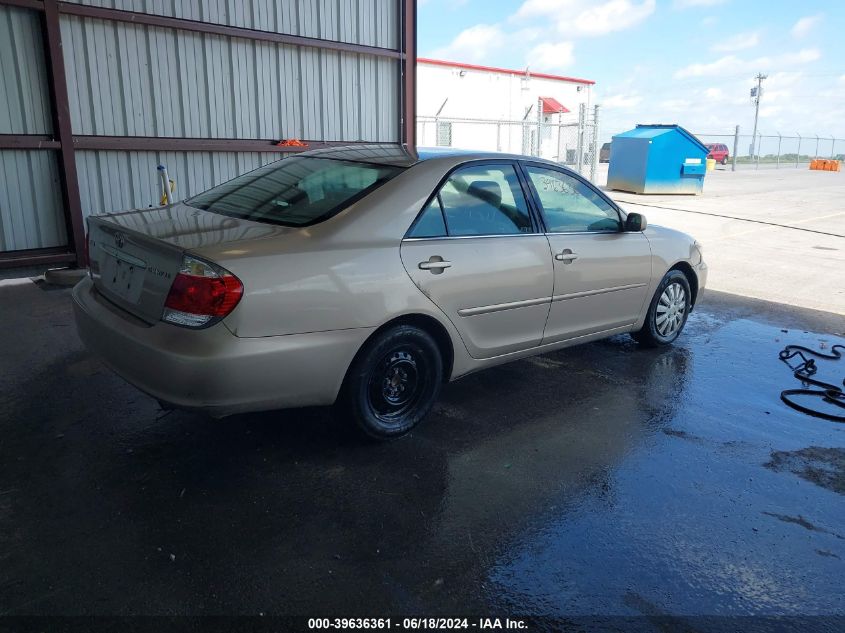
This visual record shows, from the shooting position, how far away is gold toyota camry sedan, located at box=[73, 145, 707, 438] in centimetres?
309

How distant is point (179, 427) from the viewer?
3934 mm

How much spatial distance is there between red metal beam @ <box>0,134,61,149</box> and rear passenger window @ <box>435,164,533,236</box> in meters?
5.99

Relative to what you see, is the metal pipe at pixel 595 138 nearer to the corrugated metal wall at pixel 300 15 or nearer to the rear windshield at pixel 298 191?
the corrugated metal wall at pixel 300 15

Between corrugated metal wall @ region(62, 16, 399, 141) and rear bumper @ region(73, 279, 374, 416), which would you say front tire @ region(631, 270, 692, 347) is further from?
corrugated metal wall @ region(62, 16, 399, 141)

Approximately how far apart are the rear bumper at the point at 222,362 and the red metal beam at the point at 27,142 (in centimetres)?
534

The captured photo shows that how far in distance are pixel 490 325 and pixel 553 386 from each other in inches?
39.9

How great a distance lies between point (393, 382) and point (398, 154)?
4.79 ft

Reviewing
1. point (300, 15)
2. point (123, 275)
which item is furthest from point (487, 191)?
point (300, 15)

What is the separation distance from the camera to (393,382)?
3.78 meters

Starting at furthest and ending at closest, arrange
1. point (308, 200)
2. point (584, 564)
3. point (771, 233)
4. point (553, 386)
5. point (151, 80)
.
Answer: point (771, 233), point (151, 80), point (553, 386), point (308, 200), point (584, 564)

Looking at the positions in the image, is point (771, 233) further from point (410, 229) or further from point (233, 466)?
point (233, 466)

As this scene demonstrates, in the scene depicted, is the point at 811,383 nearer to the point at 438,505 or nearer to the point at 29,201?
the point at 438,505

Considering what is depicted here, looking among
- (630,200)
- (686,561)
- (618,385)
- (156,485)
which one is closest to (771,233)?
(630,200)

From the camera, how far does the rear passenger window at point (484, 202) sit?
3.98m
